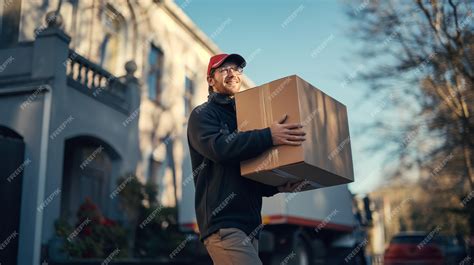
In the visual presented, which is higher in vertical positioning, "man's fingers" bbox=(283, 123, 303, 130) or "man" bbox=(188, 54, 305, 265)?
"man's fingers" bbox=(283, 123, 303, 130)

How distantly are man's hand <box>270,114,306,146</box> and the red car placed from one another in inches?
621

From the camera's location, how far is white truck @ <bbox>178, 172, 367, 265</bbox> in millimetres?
10352

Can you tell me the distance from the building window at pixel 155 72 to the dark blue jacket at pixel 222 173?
13.3 m

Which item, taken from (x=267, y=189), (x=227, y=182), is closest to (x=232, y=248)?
(x=227, y=182)

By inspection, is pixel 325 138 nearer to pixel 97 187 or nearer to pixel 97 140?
pixel 97 140

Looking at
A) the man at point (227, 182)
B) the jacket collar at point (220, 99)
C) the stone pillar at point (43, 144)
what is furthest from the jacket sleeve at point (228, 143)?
the stone pillar at point (43, 144)

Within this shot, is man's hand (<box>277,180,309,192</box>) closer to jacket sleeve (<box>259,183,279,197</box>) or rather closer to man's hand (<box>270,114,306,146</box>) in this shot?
jacket sleeve (<box>259,183,279,197</box>)

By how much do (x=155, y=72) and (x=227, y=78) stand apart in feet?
44.8

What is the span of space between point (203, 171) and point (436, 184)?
2046 cm

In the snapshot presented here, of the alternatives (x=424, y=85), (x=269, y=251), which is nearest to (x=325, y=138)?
(x=269, y=251)

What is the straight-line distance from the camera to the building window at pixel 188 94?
1888 centimetres

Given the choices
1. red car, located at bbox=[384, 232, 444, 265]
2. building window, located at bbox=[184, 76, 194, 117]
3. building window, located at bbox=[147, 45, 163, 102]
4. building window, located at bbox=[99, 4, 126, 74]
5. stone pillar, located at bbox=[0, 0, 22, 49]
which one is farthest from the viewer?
building window, located at bbox=[184, 76, 194, 117]

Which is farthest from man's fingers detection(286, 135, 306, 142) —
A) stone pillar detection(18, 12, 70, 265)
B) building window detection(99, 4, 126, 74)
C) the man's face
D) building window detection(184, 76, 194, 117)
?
building window detection(184, 76, 194, 117)

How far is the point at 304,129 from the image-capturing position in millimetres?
2770
